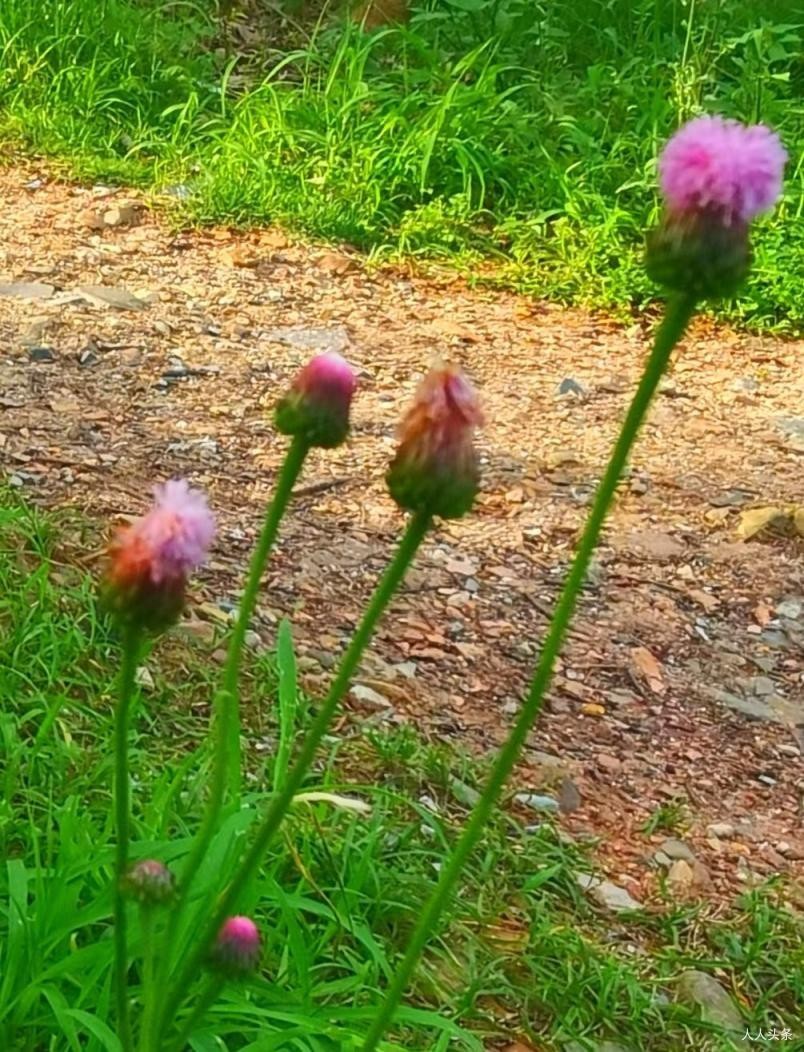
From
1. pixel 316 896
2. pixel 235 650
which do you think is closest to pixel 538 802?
pixel 316 896

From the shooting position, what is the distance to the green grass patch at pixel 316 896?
1511 millimetres

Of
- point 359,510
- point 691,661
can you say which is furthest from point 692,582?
point 359,510

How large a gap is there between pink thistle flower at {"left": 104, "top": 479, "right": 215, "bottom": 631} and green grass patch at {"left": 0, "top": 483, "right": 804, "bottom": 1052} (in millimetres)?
582

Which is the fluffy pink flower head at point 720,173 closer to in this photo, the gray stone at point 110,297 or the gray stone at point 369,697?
the gray stone at point 369,697

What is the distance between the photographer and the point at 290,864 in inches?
71.1

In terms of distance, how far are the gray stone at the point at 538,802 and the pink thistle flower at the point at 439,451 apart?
1.37 m

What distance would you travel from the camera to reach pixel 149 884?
1044mm

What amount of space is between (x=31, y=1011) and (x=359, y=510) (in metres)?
1.60

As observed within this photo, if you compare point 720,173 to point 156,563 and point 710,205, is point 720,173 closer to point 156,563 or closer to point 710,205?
point 710,205

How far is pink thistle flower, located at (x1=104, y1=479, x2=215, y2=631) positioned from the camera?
2.97ft

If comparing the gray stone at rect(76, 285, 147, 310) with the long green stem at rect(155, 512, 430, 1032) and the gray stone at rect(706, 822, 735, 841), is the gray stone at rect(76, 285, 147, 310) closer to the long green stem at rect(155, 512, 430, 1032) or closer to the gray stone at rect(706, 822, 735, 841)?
the gray stone at rect(706, 822, 735, 841)

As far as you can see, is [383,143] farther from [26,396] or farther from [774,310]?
[26,396]

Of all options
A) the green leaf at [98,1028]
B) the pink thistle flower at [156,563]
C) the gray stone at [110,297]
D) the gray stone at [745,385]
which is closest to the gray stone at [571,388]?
the gray stone at [745,385]

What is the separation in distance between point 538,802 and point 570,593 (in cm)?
139
